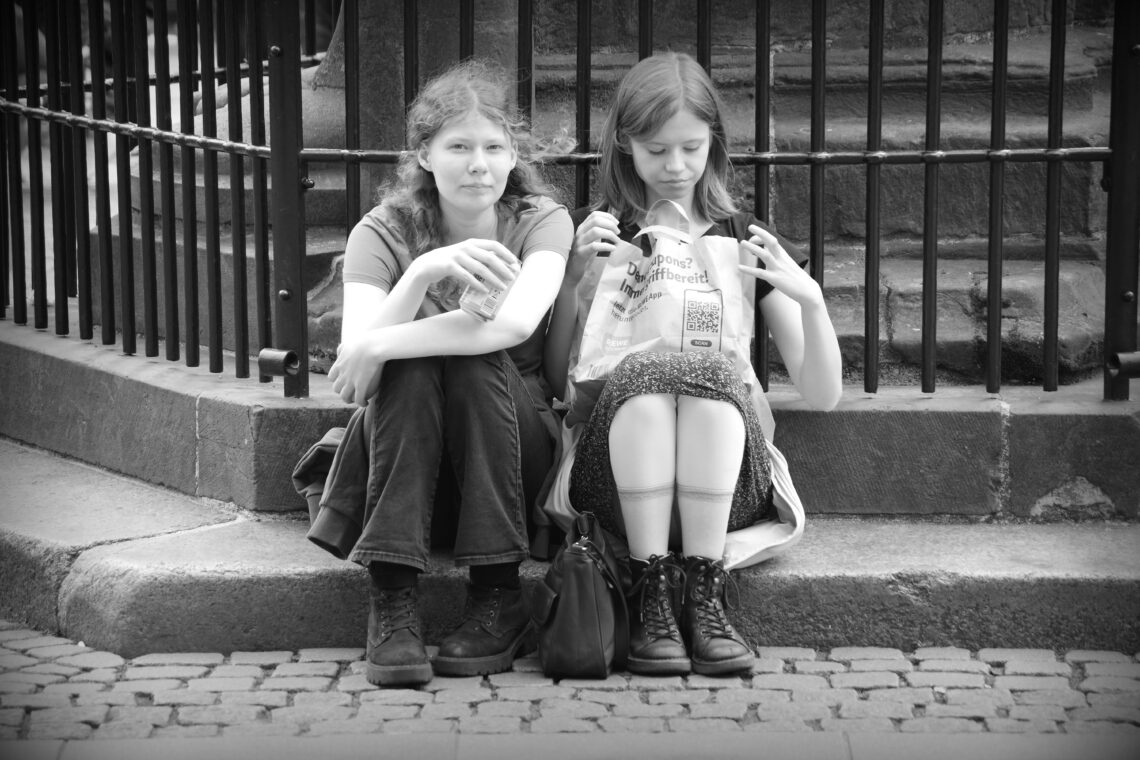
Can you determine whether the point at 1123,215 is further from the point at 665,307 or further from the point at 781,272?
the point at 665,307

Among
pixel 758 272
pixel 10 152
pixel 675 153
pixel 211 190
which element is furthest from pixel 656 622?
pixel 10 152

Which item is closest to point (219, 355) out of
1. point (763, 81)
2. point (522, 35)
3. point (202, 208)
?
point (202, 208)

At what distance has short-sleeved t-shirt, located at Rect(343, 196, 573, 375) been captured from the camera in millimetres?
3561

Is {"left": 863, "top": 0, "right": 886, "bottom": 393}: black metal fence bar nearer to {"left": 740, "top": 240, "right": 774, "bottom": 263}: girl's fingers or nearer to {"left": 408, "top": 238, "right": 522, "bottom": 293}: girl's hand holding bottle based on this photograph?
{"left": 740, "top": 240, "right": 774, "bottom": 263}: girl's fingers

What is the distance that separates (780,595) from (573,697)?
23.8 inches

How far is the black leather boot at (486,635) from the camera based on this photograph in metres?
3.37

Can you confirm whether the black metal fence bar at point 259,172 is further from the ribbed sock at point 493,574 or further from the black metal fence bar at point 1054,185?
the black metal fence bar at point 1054,185

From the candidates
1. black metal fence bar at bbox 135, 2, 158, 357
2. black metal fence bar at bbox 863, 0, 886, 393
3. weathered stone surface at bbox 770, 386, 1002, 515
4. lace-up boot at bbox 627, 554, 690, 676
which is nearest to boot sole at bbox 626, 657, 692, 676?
→ lace-up boot at bbox 627, 554, 690, 676

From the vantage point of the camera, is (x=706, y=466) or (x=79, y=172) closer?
(x=706, y=466)

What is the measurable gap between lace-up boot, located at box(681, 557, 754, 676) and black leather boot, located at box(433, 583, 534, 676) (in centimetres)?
39

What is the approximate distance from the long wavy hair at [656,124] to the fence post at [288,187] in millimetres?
844

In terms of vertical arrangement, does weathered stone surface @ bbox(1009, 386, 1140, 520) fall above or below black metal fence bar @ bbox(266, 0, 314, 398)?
below

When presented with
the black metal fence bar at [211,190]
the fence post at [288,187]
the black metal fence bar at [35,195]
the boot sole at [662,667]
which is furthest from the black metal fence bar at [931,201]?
the black metal fence bar at [35,195]

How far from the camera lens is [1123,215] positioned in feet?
12.8
